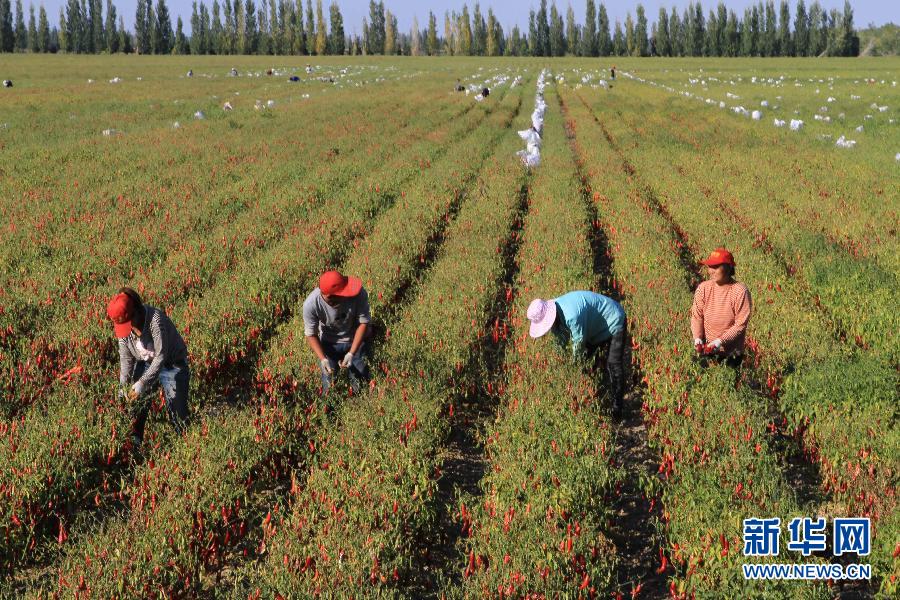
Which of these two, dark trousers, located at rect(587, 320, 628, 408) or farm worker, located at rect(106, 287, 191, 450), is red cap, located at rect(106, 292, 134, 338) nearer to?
farm worker, located at rect(106, 287, 191, 450)

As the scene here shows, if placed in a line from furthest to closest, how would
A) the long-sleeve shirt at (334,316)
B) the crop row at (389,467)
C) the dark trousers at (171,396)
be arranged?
the long-sleeve shirt at (334,316)
the dark trousers at (171,396)
the crop row at (389,467)

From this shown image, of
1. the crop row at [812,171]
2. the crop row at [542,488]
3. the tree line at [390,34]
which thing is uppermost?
the tree line at [390,34]

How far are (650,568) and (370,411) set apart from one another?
2.52 metres

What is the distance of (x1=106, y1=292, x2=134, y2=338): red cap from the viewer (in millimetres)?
5125

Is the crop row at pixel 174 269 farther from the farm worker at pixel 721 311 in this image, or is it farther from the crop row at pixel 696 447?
the farm worker at pixel 721 311

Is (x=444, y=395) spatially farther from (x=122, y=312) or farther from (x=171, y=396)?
(x=122, y=312)

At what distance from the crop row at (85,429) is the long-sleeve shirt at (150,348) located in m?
0.47

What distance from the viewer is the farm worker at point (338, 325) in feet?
19.6

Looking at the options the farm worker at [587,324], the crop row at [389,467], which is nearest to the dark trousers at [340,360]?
the crop row at [389,467]

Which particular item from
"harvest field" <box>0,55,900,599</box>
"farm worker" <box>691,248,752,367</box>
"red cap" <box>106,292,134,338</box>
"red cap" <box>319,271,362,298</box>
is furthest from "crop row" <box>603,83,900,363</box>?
"red cap" <box>106,292,134,338</box>

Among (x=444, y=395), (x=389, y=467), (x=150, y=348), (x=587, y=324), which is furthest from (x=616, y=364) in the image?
(x=150, y=348)

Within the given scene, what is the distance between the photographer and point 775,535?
14.0 ft

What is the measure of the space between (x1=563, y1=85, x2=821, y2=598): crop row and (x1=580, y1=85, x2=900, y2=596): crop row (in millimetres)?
399

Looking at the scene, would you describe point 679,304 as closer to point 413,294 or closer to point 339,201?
point 413,294
